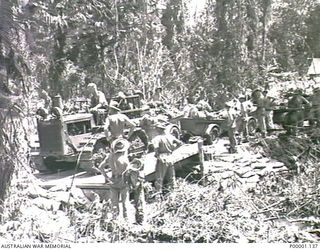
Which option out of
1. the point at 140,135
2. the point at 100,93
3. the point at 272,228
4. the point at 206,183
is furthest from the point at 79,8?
the point at 272,228

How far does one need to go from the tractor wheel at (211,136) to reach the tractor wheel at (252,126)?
0.21m

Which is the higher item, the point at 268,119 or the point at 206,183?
the point at 268,119

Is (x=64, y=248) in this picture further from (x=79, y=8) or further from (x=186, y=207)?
(x=79, y=8)

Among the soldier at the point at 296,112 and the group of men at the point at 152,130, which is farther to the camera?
the soldier at the point at 296,112

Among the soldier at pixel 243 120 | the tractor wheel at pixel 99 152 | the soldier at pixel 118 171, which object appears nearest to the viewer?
the soldier at pixel 118 171

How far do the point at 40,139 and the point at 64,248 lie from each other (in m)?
0.80

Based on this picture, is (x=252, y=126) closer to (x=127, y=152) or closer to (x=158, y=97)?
(x=158, y=97)

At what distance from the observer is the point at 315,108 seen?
140 inches

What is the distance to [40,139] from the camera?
3.75 m

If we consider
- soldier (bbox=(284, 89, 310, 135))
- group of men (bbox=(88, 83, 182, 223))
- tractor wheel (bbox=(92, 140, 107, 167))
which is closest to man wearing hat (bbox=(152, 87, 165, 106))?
group of men (bbox=(88, 83, 182, 223))

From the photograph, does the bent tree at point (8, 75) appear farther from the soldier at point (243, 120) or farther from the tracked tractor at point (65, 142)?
the soldier at point (243, 120)

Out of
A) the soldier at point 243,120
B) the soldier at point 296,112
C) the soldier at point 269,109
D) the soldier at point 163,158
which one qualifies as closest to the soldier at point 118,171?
the soldier at point 163,158

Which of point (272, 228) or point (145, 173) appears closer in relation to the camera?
point (272, 228)

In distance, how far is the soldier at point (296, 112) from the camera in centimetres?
362
